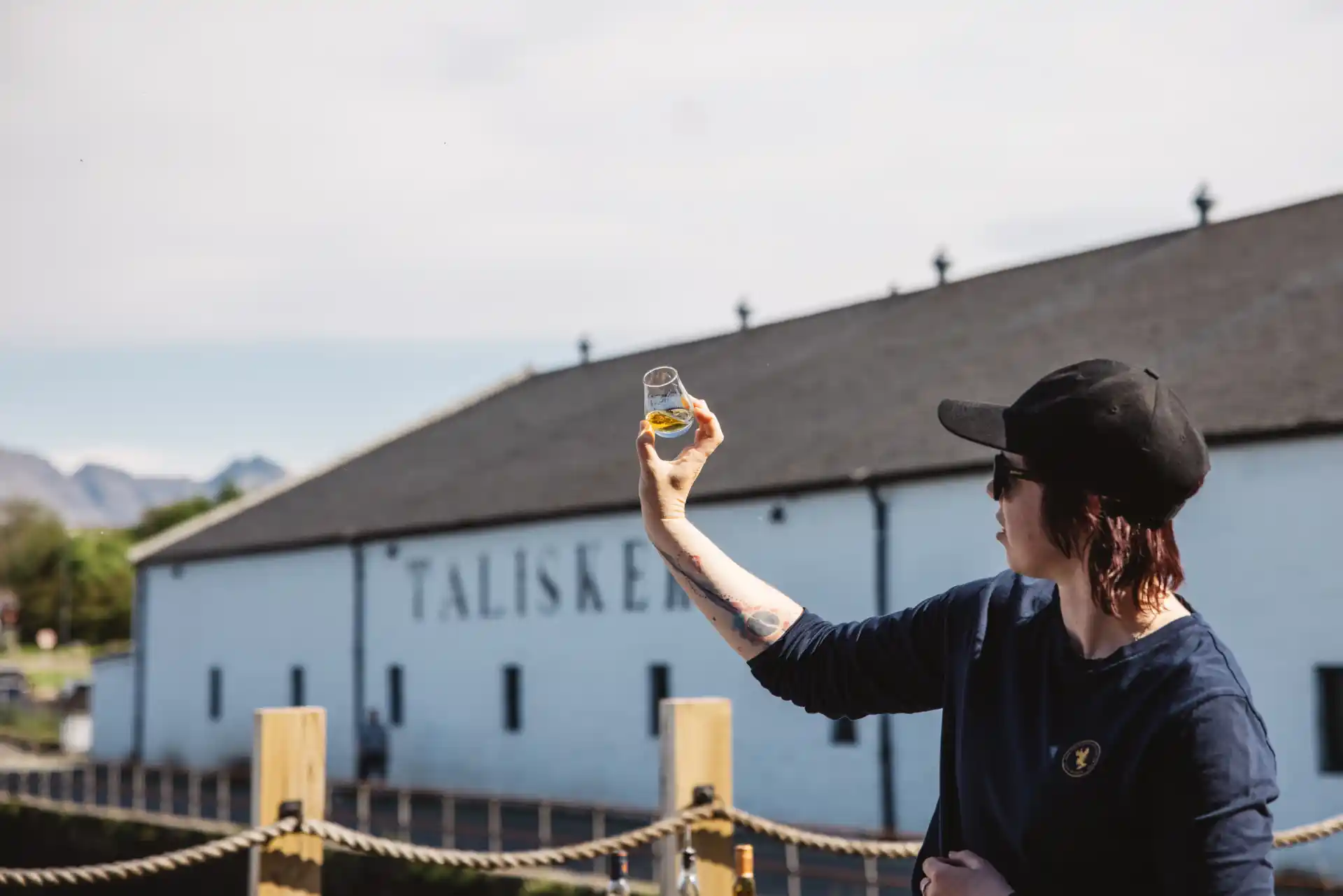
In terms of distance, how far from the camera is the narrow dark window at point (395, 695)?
28484 mm

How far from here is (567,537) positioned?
2530cm

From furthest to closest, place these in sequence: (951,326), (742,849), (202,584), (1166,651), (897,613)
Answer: (202,584) → (951,326) → (742,849) → (897,613) → (1166,651)

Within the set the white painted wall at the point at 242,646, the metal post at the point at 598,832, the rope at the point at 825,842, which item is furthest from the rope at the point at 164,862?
the white painted wall at the point at 242,646

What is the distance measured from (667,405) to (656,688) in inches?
805

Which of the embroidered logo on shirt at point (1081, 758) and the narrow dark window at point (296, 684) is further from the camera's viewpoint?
the narrow dark window at point (296, 684)

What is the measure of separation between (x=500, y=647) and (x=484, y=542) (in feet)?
6.09

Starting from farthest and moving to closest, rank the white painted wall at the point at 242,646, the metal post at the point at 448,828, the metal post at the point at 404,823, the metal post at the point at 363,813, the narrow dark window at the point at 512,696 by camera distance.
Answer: the white painted wall at the point at 242,646
the narrow dark window at the point at 512,696
the metal post at the point at 363,813
the metal post at the point at 404,823
the metal post at the point at 448,828

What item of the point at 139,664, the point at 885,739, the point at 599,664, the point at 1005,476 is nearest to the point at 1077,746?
the point at 1005,476

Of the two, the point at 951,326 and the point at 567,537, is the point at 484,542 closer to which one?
the point at 567,537

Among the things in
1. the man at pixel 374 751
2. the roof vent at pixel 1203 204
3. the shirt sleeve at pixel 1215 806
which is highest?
the roof vent at pixel 1203 204

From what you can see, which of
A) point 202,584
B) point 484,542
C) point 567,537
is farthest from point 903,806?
point 202,584

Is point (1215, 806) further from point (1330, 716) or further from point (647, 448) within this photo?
point (1330, 716)

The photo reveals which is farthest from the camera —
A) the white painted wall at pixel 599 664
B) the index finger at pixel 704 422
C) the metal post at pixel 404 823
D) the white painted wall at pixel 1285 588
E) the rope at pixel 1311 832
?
the white painted wall at pixel 599 664

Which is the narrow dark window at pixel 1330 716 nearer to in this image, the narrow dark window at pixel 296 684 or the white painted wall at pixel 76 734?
the narrow dark window at pixel 296 684
